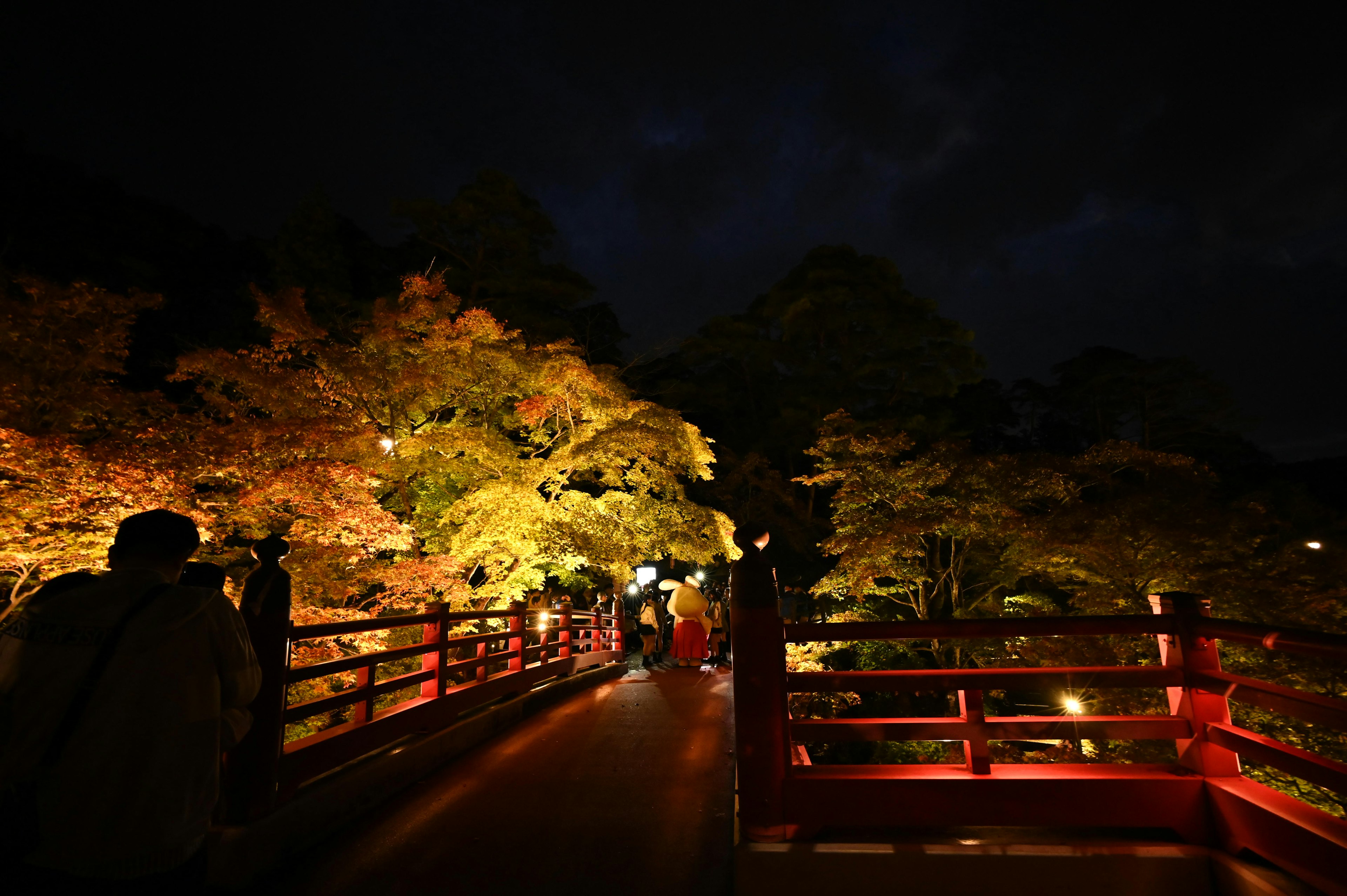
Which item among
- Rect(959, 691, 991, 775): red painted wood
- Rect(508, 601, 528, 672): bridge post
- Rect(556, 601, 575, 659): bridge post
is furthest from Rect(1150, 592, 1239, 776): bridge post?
Rect(556, 601, 575, 659): bridge post

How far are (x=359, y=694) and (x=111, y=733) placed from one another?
3.21 m

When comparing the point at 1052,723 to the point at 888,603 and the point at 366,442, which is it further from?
the point at 888,603

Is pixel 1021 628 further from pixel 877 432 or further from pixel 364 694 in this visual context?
pixel 877 432

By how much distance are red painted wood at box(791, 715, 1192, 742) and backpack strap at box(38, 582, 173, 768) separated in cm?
302

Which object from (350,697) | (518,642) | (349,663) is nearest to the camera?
(349,663)

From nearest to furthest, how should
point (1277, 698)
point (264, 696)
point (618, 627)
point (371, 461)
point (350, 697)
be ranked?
point (1277, 698), point (264, 696), point (350, 697), point (371, 461), point (618, 627)

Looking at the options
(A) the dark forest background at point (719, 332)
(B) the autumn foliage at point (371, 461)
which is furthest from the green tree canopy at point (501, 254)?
(B) the autumn foliage at point (371, 461)

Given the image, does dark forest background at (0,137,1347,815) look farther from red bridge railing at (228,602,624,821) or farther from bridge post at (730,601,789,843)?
red bridge railing at (228,602,624,821)

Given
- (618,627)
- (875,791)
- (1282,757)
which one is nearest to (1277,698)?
(1282,757)

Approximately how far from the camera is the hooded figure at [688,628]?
485 inches

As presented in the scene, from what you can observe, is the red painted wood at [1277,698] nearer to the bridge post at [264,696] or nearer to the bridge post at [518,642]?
the bridge post at [264,696]

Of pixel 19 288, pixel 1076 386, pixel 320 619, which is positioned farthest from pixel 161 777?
pixel 1076 386

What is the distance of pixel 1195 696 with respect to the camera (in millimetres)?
3363

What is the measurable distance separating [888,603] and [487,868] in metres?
16.2
